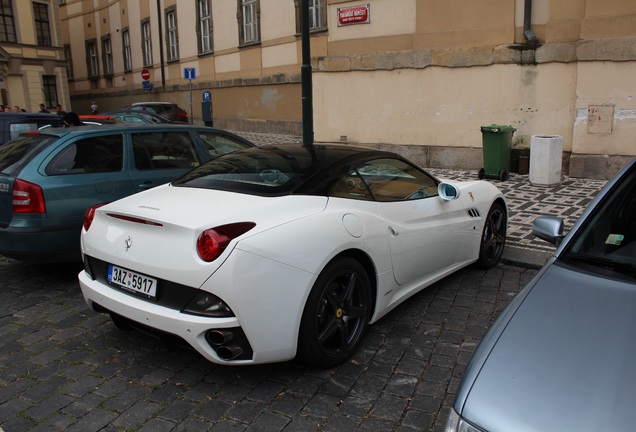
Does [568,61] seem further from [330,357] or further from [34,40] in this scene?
[34,40]

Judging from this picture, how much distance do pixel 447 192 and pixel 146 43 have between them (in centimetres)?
3048

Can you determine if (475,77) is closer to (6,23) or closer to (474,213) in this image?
(474,213)

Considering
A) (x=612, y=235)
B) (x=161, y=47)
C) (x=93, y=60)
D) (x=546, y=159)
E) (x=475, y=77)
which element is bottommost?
(x=546, y=159)

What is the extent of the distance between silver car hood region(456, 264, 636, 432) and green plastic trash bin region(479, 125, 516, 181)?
7.96 metres

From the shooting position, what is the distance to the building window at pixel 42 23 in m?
33.4

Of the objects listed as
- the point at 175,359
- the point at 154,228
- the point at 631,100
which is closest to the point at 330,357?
the point at 175,359

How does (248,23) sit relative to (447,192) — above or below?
above

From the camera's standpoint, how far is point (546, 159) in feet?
31.3

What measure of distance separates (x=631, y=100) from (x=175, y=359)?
8865mm

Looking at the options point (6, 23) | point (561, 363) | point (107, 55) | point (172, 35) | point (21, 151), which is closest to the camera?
point (561, 363)

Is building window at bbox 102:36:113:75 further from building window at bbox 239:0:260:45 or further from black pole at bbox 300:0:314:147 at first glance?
black pole at bbox 300:0:314:147

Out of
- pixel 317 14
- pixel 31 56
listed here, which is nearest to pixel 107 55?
pixel 31 56

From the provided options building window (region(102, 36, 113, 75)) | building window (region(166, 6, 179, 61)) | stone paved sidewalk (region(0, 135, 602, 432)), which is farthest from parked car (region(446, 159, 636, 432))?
building window (region(102, 36, 113, 75))

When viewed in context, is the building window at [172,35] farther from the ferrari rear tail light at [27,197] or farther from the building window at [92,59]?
the ferrari rear tail light at [27,197]
